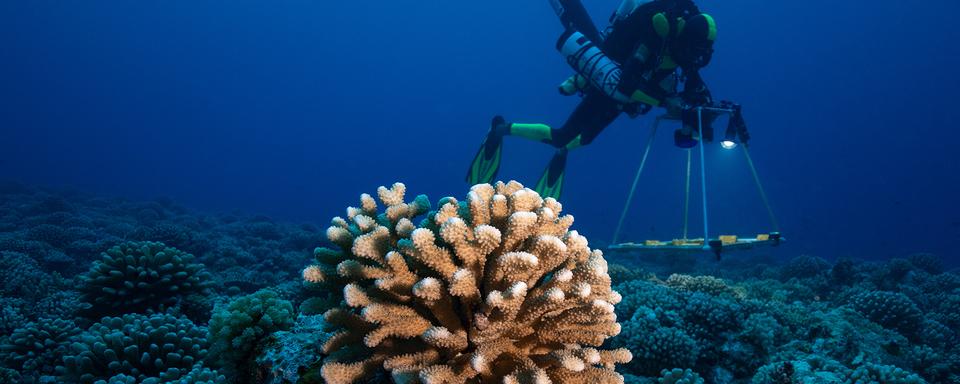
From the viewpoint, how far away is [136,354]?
10.9 feet

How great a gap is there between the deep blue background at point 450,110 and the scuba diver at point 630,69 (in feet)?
187

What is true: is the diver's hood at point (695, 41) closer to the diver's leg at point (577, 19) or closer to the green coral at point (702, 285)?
the diver's leg at point (577, 19)

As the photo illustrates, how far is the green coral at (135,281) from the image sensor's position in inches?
181

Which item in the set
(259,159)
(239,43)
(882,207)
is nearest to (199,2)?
(239,43)

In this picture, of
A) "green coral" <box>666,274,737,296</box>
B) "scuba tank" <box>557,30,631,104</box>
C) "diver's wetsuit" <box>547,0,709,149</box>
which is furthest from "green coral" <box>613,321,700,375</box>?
"scuba tank" <box>557,30,631,104</box>

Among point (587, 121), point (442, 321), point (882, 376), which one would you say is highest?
point (587, 121)

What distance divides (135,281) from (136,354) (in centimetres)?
177

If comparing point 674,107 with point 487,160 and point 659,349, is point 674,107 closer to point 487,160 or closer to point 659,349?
point 487,160

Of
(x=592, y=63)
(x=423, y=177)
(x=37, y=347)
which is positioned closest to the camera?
(x=37, y=347)

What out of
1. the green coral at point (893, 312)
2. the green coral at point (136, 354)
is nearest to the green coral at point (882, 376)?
the green coral at point (893, 312)

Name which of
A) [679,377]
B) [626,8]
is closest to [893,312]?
[679,377]

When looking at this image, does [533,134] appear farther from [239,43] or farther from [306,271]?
[239,43]

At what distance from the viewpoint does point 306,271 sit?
2.24 meters

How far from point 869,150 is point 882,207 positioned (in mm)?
28710
